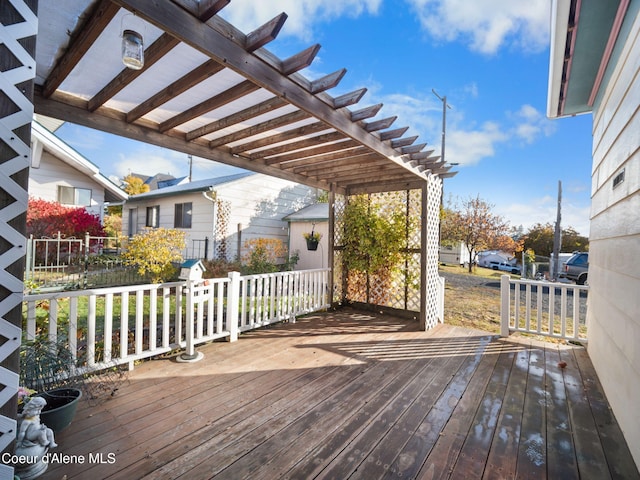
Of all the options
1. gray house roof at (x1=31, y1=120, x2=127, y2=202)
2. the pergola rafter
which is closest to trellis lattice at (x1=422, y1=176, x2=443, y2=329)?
the pergola rafter

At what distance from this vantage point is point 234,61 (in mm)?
2012

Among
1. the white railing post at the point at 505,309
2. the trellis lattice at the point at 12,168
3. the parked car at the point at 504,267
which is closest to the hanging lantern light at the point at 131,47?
the trellis lattice at the point at 12,168

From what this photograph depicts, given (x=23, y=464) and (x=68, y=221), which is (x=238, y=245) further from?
(x=23, y=464)

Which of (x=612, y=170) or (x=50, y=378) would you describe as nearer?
(x=50, y=378)

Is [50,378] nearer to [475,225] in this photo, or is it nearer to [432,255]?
[432,255]

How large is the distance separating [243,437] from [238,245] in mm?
8431

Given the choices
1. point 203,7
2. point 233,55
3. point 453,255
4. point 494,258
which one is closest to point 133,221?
point 233,55

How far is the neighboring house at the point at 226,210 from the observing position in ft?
31.3

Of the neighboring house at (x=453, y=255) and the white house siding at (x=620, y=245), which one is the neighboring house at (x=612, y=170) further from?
the neighboring house at (x=453, y=255)

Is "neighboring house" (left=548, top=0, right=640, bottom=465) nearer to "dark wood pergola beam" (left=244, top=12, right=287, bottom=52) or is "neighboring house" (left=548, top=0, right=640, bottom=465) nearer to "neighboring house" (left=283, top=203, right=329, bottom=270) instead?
"dark wood pergola beam" (left=244, top=12, right=287, bottom=52)

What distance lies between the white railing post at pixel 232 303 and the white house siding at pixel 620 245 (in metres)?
3.73

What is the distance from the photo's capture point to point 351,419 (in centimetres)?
233

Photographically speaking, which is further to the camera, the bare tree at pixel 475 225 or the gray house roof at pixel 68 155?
the bare tree at pixel 475 225

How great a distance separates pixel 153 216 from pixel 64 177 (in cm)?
360
